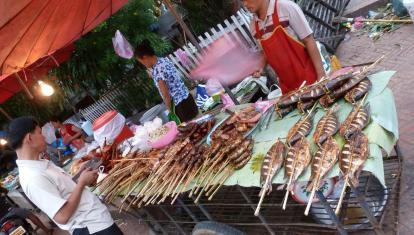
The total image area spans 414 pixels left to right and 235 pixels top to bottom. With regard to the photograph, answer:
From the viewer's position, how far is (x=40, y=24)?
4.53 meters

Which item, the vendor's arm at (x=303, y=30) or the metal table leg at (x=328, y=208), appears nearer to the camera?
the metal table leg at (x=328, y=208)

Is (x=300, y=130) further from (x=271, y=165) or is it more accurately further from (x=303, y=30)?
(x=303, y=30)

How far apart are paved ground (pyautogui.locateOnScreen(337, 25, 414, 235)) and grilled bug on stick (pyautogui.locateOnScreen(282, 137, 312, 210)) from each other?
1.41 metres

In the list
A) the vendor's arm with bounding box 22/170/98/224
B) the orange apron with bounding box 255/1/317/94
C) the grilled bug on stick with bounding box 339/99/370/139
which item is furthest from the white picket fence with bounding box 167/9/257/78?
the vendor's arm with bounding box 22/170/98/224

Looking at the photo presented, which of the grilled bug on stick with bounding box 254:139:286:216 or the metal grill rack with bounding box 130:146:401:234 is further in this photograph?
the metal grill rack with bounding box 130:146:401:234

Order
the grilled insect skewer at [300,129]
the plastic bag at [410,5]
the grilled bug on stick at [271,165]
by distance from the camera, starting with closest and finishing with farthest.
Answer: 1. the grilled bug on stick at [271,165]
2. the grilled insect skewer at [300,129]
3. the plastic bag at [410,5]

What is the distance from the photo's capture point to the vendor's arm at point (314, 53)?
3.43m

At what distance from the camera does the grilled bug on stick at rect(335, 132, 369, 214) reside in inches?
85.7

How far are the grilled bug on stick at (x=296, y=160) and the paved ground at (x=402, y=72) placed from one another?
4.64ft

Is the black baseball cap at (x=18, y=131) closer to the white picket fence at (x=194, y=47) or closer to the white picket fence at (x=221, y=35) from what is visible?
the white picket fence at (x=194, y=47)

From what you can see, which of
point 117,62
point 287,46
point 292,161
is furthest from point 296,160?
point 117,62

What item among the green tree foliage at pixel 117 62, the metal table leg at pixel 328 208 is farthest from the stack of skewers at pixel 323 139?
the green tree foliage at pixel 117 62

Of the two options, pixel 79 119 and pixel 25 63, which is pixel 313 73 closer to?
pixel 25 63

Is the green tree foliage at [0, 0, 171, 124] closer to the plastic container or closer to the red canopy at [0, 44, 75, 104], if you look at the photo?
the red canopy at [0, 44, 75, 104]
